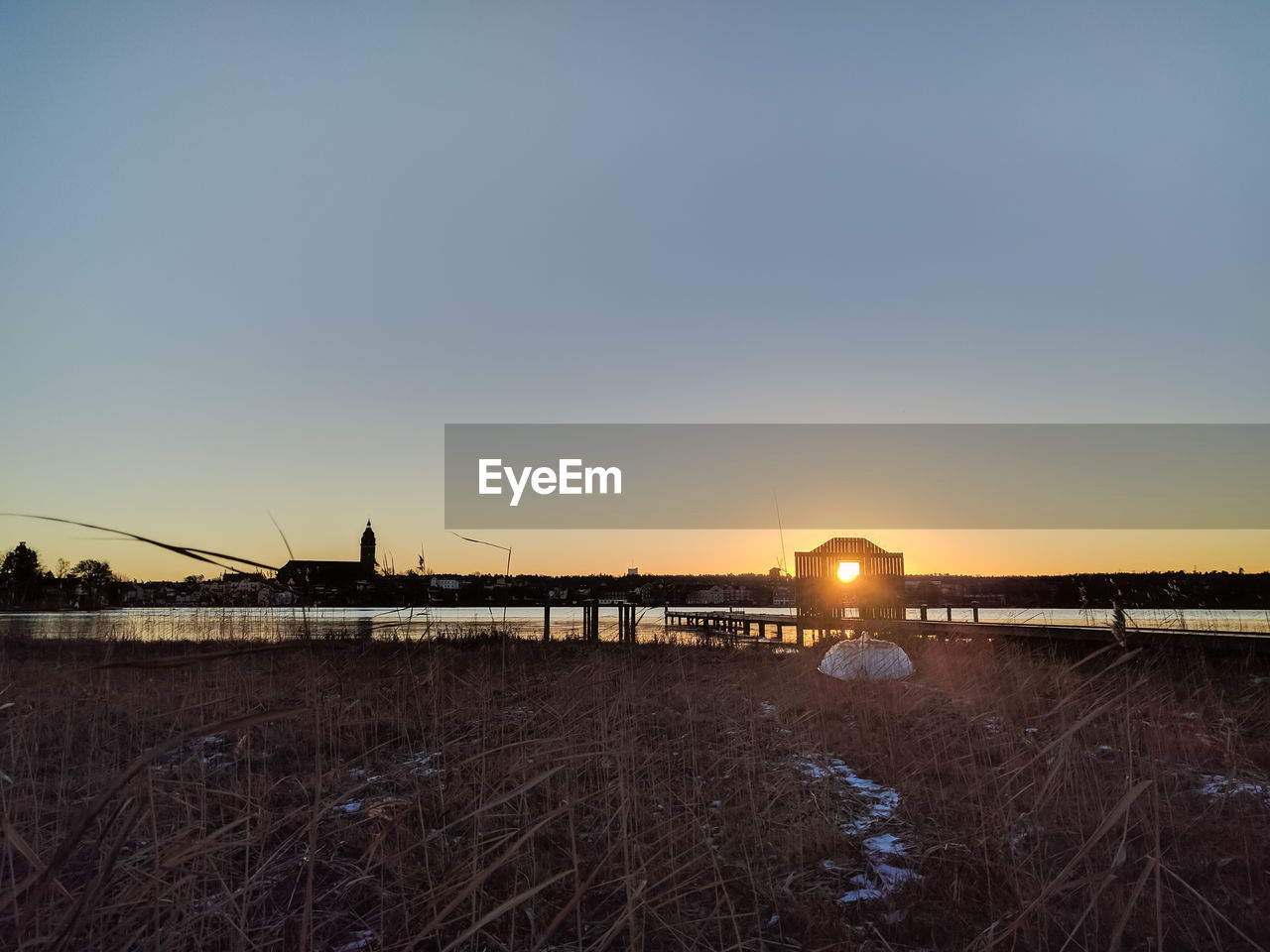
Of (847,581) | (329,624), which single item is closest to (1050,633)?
(847,581)

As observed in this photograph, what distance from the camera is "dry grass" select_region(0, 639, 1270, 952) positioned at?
8.84ft

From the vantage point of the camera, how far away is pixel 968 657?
1274cm

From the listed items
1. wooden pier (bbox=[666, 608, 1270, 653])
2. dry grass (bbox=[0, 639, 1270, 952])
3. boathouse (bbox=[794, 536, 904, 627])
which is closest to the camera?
dry grass (bbox=[0, 639, 1270, 952])

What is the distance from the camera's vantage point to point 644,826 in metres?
4.40

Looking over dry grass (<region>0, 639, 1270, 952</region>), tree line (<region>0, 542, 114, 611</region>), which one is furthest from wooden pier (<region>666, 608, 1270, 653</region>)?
tree line (<region>0, 542, 114, 611</region>)

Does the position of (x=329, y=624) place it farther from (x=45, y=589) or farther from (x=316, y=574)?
(x=45, y=589)

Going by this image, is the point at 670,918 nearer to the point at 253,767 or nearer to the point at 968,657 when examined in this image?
the point at 253,767

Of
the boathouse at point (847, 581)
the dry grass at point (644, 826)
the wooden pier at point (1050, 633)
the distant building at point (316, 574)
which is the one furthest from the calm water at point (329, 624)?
the boathouse at point (847, 581)

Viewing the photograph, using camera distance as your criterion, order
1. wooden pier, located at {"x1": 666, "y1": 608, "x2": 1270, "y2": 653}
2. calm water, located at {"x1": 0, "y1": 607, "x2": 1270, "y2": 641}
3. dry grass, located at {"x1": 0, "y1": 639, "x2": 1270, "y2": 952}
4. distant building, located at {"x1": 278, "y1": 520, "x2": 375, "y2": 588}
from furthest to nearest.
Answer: wooden pier, located at {"x1": 666, "y1": 608, "x2": 1270, "y2": 653}
calm water, located at {"x1": 0, "y1": 607, "x2": 1270, "y2": 641}
dry grass, located at {"x1": 0, "y1": 639, "x2": 1270, "y2": 952}
distant building, located at {"x1": 278, "y1": 520, "x2": 375, "y2": 588}

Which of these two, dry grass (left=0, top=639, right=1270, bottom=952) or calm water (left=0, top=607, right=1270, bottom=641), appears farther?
calm water (left=0, top=607, right=1270, bottom=641)

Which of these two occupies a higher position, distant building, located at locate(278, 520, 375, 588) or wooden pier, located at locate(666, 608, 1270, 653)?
distant building, located at locate(278, 520, 375, 588)

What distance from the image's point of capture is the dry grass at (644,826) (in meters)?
2.70

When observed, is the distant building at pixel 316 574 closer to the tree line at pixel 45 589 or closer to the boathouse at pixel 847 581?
the tree line at pixel 45 589

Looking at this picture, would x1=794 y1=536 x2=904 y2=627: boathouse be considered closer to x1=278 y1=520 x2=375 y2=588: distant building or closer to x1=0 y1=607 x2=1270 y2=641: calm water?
x1=0 y1=607 x2=1270 y2=641: calm water
